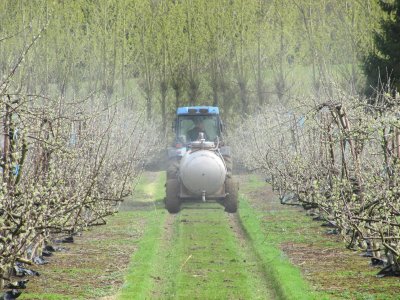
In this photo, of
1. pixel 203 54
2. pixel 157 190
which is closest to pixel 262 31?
pixel 203 54

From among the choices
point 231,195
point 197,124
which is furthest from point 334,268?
point 197,124

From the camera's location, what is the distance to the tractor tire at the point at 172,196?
28306 mm

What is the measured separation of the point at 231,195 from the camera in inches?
1120

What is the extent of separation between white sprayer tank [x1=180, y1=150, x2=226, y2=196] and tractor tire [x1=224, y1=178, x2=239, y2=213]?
79 centimetres

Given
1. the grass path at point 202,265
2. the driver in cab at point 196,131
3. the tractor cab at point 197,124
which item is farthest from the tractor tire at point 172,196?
the driver in cab at point 196,131

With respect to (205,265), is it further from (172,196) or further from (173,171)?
(173,171)

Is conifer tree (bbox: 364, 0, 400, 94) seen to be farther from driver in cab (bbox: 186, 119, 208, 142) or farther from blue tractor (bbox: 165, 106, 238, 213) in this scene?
blue tractor (bbox: 165, 106, 238, 213)

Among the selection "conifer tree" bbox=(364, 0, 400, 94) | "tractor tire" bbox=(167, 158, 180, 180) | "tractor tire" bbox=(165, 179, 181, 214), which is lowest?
"tractor tire" bbox=(165, 179, 181, 214)

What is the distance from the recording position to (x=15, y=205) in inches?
525

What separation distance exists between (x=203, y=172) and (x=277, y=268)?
27.8 feet

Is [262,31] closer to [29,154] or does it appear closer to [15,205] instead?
[29,154]

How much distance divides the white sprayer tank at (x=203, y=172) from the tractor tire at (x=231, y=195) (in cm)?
79

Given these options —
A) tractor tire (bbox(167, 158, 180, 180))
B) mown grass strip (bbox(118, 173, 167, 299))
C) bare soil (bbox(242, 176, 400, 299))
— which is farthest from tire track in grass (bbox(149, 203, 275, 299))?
tractor tire (bbox(167, 158, 180, 180))

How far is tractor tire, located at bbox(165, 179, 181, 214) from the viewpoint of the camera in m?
28.3
